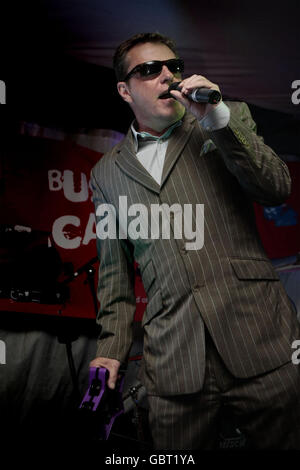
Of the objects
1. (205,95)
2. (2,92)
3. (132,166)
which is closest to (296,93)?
(132,166)

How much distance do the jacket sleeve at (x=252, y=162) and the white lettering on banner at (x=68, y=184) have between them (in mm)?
1783

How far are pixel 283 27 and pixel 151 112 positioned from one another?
1.48 meters

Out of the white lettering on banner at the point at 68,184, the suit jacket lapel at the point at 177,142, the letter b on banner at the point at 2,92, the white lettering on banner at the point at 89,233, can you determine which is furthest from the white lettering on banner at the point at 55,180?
the suit jacket lapel at the point at 177,142

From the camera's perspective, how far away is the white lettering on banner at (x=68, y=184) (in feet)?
9.68

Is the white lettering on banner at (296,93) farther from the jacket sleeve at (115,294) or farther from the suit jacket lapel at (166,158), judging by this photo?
the jacket sleeve at (115,294)

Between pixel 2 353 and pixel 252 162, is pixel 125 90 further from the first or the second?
pixel 2 353

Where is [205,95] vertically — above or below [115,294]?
above

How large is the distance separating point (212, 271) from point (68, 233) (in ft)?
5.73

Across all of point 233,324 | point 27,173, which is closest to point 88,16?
point 27,173

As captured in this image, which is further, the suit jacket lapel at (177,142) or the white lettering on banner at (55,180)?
the white lettering on banner at (55,180)

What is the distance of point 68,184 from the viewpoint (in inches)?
117

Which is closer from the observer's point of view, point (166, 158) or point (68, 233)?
point (166, 158)

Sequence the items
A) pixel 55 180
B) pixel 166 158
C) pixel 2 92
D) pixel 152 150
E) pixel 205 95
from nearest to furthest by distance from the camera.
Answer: pixel 205 95 → pixel 166 158 → pixel 152 150 → pixel 2 92 → pixel 55 180
